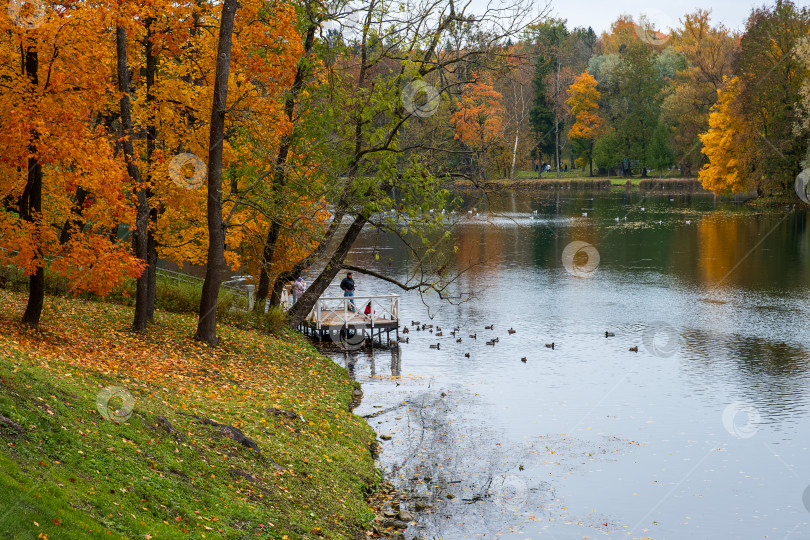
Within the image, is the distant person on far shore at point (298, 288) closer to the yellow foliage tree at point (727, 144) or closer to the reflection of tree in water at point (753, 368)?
the reflection of tree in water at point (753, 368)

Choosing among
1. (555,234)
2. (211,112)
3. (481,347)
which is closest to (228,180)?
(211,112)

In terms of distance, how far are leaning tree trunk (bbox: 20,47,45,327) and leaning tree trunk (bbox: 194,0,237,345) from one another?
432 centimetres

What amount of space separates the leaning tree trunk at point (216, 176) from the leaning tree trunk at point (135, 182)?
1609mm

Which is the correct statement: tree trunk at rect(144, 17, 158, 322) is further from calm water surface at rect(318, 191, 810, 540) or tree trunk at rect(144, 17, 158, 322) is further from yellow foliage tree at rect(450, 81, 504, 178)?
yellow foliage tree at rect(450, 81, 504, 178)

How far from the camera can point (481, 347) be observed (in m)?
30.0

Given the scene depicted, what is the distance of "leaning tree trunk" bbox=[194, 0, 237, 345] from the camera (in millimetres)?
19406

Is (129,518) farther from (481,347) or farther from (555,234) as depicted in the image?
(555,234)

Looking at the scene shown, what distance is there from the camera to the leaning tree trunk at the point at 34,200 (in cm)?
1631

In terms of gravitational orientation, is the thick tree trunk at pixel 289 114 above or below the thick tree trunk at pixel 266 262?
above

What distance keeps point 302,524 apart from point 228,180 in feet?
53.6

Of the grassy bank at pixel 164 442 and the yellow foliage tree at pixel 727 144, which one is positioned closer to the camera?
the grassy bank at pixel 164 442

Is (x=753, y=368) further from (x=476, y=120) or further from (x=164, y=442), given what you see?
(x=476, y=120)

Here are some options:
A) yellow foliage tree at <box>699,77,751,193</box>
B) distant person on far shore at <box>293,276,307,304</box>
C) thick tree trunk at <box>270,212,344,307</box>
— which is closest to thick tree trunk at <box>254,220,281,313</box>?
thick tree trunk at <box>270,212,344,307</box>

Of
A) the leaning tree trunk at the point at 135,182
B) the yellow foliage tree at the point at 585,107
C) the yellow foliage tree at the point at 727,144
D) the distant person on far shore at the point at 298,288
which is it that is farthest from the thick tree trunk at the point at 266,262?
the yellow foliage tree at the point at 585,107
